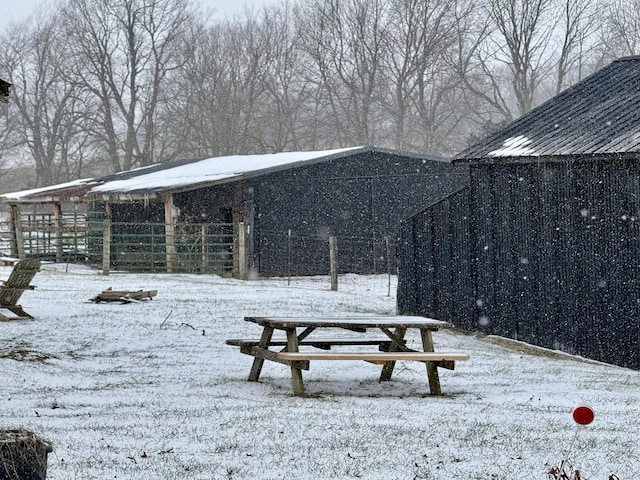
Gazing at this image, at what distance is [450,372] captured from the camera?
11.4 meters

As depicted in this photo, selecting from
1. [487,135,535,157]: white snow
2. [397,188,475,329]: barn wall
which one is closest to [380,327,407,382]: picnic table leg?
[487,135,535,157]: white snow

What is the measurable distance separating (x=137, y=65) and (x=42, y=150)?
8.48m

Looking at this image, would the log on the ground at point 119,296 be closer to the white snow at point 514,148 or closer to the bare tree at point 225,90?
the white snow at point 514,148

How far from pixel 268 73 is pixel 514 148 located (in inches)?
1739

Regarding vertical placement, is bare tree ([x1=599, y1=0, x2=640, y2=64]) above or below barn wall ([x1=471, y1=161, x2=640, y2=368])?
above

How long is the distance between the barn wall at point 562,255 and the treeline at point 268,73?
36.5 m

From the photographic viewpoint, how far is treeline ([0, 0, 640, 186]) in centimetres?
5334

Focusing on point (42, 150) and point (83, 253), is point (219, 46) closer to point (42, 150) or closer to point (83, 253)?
point (42, 150)

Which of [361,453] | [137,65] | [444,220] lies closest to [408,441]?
[361,453]

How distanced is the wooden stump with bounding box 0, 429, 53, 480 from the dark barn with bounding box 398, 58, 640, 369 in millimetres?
10426

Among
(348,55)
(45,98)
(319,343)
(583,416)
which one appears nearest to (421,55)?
(348,55)

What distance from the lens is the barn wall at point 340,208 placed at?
2883cm

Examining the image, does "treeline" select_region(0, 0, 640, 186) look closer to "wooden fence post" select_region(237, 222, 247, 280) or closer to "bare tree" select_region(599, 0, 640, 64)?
"bare tree" select_region(599, 0, 640, 64)

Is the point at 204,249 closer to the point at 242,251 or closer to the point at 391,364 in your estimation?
the point at 242,251
